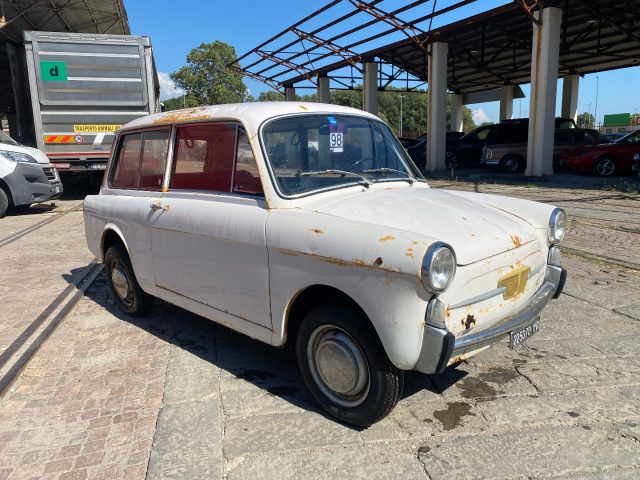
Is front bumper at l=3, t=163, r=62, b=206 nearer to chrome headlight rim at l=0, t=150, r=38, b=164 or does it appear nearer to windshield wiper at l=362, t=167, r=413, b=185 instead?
chrome headlight rim at l=0, t=150, r=38, b=164

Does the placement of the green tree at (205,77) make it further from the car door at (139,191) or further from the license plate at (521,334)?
the license plate at (521,334)

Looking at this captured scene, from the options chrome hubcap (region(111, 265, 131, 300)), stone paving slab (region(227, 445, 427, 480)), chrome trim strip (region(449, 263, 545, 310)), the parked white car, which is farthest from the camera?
the parked white car

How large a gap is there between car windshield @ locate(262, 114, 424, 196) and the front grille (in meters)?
8.94

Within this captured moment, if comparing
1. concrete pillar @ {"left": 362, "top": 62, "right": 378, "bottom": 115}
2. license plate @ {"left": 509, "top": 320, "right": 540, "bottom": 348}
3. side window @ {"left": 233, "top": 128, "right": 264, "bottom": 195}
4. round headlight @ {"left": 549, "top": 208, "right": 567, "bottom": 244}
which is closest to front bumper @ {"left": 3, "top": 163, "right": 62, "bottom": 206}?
side window @ {"left": 233, "top": 128, "right": 264, "bottom": 195}

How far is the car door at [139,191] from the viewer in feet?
13.4

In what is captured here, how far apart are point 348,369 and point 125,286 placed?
275cm

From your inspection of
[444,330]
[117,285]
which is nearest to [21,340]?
[117,285]

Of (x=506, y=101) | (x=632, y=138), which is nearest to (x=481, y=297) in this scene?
(x=632, y=138)

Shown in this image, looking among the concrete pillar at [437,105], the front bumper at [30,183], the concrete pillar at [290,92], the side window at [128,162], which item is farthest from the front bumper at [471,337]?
the concrete pillar at [290,92]

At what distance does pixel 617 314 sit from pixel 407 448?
2811 millimetres

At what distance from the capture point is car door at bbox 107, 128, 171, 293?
Result: 409 centimetres

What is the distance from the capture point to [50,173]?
10.7 metres

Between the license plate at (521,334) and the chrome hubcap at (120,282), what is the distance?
130 inches

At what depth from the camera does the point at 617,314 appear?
173 inches
